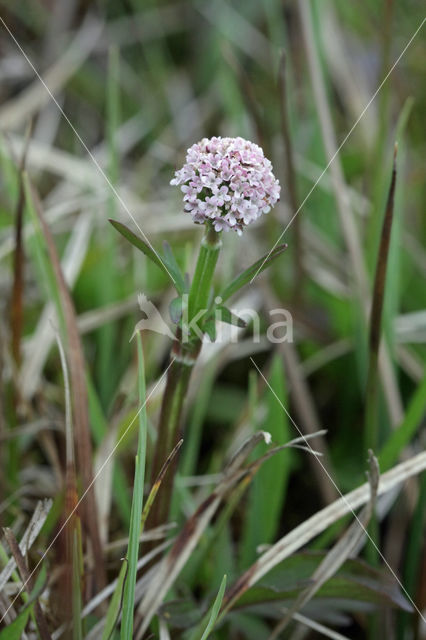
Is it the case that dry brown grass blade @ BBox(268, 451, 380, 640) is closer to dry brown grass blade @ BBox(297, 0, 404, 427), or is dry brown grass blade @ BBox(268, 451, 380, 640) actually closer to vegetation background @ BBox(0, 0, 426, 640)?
vegetation background @ BBox(0, 0, 426, 640)

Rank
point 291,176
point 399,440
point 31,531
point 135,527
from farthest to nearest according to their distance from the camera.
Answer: point 291,176 < point 399,440 < point 31,531 < point 135,527

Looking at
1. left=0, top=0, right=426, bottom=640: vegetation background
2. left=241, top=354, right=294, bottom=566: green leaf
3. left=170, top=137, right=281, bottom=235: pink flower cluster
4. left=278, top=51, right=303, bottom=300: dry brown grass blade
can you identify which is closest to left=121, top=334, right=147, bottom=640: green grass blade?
left=0, top=0, right=426, bottom=640: vegetation background

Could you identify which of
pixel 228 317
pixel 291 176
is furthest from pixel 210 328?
pixel 291 176

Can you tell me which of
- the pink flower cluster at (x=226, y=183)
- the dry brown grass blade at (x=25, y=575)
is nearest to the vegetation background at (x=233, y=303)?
the dry brown grass blade at (x=25, y=575)

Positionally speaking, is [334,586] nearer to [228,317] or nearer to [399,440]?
[399,440]

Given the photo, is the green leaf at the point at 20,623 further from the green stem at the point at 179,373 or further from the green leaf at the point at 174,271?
the green leaf at the point at 174,271
